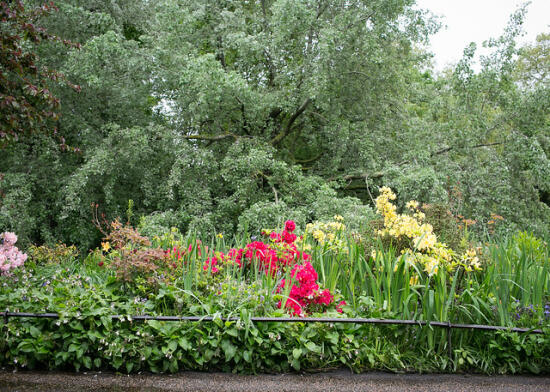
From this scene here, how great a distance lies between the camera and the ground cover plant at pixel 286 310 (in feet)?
8.67

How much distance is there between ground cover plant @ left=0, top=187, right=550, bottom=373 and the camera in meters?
2.64

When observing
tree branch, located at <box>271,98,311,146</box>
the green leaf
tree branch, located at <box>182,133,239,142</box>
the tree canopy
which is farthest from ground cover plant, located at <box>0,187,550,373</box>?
tree branch, located at <box>271,98,311,146</box>

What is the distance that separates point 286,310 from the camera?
2967 millimetres

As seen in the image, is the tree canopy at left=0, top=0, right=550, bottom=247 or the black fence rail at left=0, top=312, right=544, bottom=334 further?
the tree canopy at left=0, top=0, right=550, bottom=247

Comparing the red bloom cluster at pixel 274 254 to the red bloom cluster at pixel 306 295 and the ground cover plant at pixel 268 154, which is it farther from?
the red bloom cluster at pixel 306 295

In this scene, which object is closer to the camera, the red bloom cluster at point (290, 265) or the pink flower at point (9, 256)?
the red bloom cluster at point (290, 265)

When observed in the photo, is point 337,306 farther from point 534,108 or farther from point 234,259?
point 534,108

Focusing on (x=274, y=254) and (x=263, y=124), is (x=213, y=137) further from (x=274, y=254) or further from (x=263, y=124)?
(x=274, y=254)

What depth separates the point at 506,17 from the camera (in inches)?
286

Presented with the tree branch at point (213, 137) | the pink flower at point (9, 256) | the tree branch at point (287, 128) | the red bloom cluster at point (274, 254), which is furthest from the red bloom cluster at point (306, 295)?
the tree branch at point (287, 128)

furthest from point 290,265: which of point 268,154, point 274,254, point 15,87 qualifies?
point 268,154

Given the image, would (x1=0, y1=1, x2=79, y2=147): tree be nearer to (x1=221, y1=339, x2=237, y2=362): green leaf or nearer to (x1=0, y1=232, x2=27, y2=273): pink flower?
(x1=0, y1=232, x2=27, y2=273): pink flower

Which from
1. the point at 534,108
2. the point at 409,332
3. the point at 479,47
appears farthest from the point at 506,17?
the point at 409,332

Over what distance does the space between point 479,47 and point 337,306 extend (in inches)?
238
